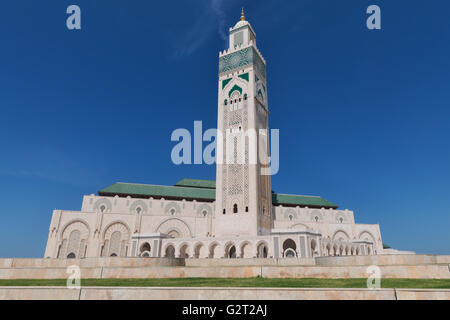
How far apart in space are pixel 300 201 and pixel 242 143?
1618 cm

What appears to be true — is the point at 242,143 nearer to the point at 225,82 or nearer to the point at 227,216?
the point at 227,216

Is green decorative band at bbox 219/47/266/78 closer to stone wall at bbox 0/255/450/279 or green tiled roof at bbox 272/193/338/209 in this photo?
green tiled roof at bbox 272/193/338/209

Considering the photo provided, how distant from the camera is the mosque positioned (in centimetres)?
2582

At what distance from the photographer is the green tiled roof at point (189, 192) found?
113ft

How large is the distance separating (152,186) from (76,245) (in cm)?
1114

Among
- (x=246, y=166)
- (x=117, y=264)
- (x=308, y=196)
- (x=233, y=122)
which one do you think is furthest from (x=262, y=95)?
(x=117, y=264)

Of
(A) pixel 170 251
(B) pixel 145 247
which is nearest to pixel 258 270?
(A) pixel 170 251

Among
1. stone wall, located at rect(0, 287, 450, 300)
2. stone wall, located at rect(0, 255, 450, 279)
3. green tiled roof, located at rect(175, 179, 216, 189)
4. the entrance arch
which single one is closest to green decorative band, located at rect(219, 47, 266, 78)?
green tiled roof, located at rect(175, 179, 216, 189)

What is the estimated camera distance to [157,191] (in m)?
35.5

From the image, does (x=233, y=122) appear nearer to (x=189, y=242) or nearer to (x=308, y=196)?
(x=189, y=242)

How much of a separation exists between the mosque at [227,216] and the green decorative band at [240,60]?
13cm

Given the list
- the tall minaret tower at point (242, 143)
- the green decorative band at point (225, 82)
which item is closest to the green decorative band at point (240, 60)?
the tall minaret tower at point (242, 143)

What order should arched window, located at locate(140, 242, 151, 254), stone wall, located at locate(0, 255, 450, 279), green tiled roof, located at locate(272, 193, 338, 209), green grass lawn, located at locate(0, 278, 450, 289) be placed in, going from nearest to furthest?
green grass lawn, located at locate(0, 278, 450, 289), stone wall, located at locate(0, 255, 450, 279), arched window, located at locate(140, 242, 151, 254), green tiled roof, located at locate(272, 193, 338, 209)

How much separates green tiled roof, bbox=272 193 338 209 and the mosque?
307mm
